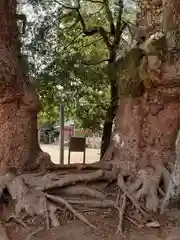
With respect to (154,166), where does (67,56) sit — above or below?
above

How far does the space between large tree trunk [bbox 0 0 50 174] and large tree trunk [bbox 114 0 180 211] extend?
1.29 metres

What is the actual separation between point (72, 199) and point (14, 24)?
2.46m

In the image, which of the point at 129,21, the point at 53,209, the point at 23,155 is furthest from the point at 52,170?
the point at 129,21

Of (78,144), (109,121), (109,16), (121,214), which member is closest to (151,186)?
(121,214)

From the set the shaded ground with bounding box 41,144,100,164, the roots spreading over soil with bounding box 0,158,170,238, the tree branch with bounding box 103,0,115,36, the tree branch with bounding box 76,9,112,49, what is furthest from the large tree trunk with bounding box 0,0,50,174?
the shaded ground with bounding box 41,144,100,164

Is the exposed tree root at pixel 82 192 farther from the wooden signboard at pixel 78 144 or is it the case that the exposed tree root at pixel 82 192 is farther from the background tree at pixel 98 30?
the wooden signboard at pixel 78 144

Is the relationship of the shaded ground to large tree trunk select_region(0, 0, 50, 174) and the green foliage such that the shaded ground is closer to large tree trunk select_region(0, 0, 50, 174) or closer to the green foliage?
the green foliage

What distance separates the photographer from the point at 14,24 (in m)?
5.67

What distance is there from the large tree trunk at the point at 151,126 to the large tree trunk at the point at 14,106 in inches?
50.9

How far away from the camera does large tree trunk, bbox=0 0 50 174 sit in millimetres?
5379

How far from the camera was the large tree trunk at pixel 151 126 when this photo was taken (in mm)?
5480

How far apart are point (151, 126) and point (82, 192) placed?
4.38 feet

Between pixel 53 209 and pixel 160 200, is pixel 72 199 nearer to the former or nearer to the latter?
pixel 53 209

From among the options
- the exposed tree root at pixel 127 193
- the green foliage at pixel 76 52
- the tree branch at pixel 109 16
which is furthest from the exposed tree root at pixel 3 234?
the tree branch at pixel 109 16
